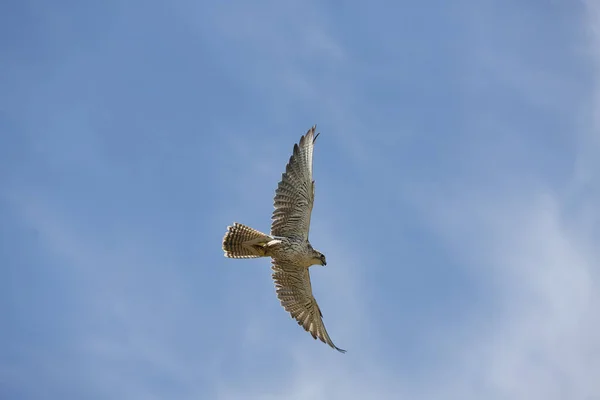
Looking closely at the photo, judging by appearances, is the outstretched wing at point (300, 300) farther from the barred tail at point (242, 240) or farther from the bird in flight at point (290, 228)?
the barred tail at point (242, 240)

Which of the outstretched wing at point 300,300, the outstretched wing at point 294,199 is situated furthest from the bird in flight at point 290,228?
the outstretched wing at point 300,300

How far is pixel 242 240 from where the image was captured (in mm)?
21078

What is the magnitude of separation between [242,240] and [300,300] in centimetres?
231

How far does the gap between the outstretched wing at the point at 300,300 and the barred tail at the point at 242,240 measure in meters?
0.96

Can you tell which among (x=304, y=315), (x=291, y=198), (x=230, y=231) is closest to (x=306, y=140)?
(x=291, y=198)

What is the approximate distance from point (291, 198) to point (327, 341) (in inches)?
140

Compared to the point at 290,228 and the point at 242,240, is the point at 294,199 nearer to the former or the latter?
the point at 290,228

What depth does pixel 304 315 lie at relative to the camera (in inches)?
880

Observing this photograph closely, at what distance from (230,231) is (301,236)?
164cm

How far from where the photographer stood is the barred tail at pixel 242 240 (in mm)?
21031

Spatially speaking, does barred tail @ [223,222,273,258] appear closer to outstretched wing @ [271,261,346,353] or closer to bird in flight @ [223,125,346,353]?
bird in flight @ [223,125,346,353]

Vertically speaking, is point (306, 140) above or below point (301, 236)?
above

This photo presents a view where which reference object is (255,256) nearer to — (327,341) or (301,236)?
(301,236)

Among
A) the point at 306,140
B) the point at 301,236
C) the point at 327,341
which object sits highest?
the point at 306,140
